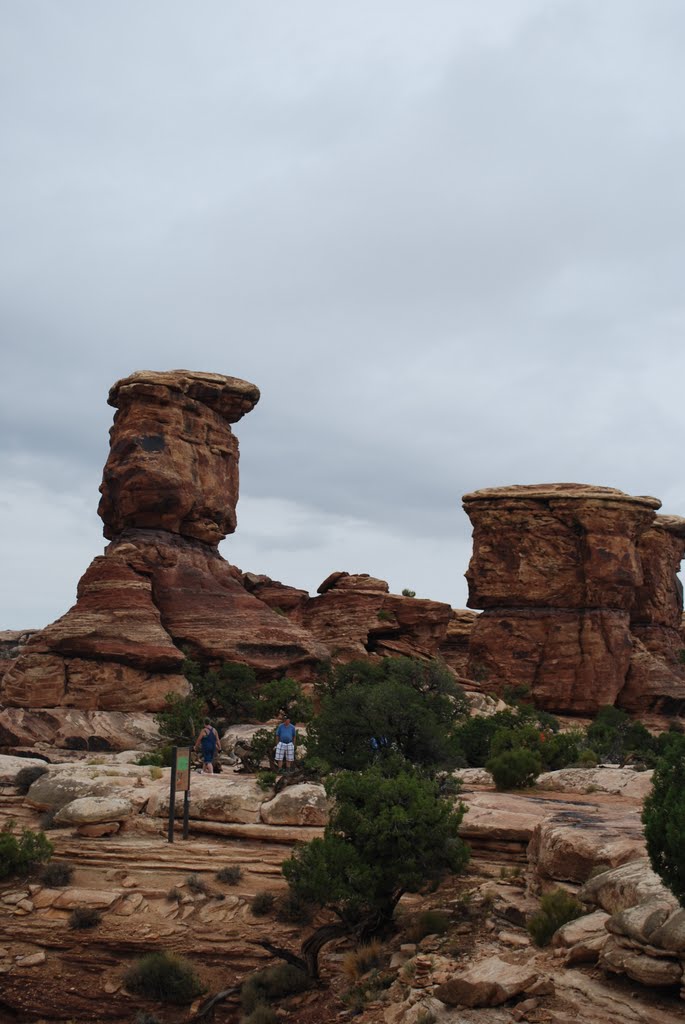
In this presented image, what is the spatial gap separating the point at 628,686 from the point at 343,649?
67.5ft

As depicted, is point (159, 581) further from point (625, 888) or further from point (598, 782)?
point (625, 888)

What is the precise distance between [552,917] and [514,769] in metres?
10.2

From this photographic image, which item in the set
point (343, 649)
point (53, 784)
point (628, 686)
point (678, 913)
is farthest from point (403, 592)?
point (678, 913)

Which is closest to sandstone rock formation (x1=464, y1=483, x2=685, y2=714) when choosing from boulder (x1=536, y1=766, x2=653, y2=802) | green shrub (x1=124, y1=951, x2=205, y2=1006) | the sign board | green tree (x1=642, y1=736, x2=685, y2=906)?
boulder (x1=536, y1=766, x2=653, y2=802)

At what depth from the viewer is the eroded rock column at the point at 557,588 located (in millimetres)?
56781

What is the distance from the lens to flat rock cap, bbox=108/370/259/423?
149 ft

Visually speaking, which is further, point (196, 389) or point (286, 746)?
point (196, 389)

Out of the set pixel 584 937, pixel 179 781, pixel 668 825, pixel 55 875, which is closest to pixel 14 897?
pixel 55 875

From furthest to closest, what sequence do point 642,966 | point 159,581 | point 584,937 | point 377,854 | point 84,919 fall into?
point 159,581 → point 84,919 → point 377,854 → point 584,937 → point 642,966

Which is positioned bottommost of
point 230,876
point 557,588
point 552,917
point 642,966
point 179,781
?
point 230,876

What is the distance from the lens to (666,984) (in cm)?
1102

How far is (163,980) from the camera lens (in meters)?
15.7

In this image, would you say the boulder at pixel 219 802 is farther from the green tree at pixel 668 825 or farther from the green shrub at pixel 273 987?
the green tree at pixel 668 825

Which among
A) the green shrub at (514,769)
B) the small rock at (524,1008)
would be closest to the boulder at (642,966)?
the small rock at (524,1008)
